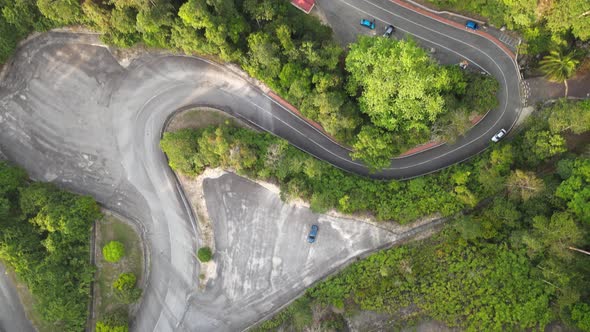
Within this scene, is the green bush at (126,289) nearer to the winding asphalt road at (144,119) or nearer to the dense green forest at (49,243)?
the winding asphalt road at (144,119)

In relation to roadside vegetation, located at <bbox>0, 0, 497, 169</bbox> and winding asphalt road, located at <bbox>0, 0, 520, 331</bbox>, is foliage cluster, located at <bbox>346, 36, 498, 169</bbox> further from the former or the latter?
winding asphalt road, located at <bbox>0, 0, 520, 331</bbox>

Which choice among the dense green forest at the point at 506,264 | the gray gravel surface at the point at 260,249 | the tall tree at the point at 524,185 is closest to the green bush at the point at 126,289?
the gray gravel surface at the point at 260,249

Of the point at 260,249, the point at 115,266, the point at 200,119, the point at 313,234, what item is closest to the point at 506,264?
the point at 313,234

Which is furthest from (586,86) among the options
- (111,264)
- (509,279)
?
(111,264)

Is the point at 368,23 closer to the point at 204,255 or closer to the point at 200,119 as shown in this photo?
the point at 200,119

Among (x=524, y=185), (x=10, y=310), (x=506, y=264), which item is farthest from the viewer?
(x=10, y=310)
